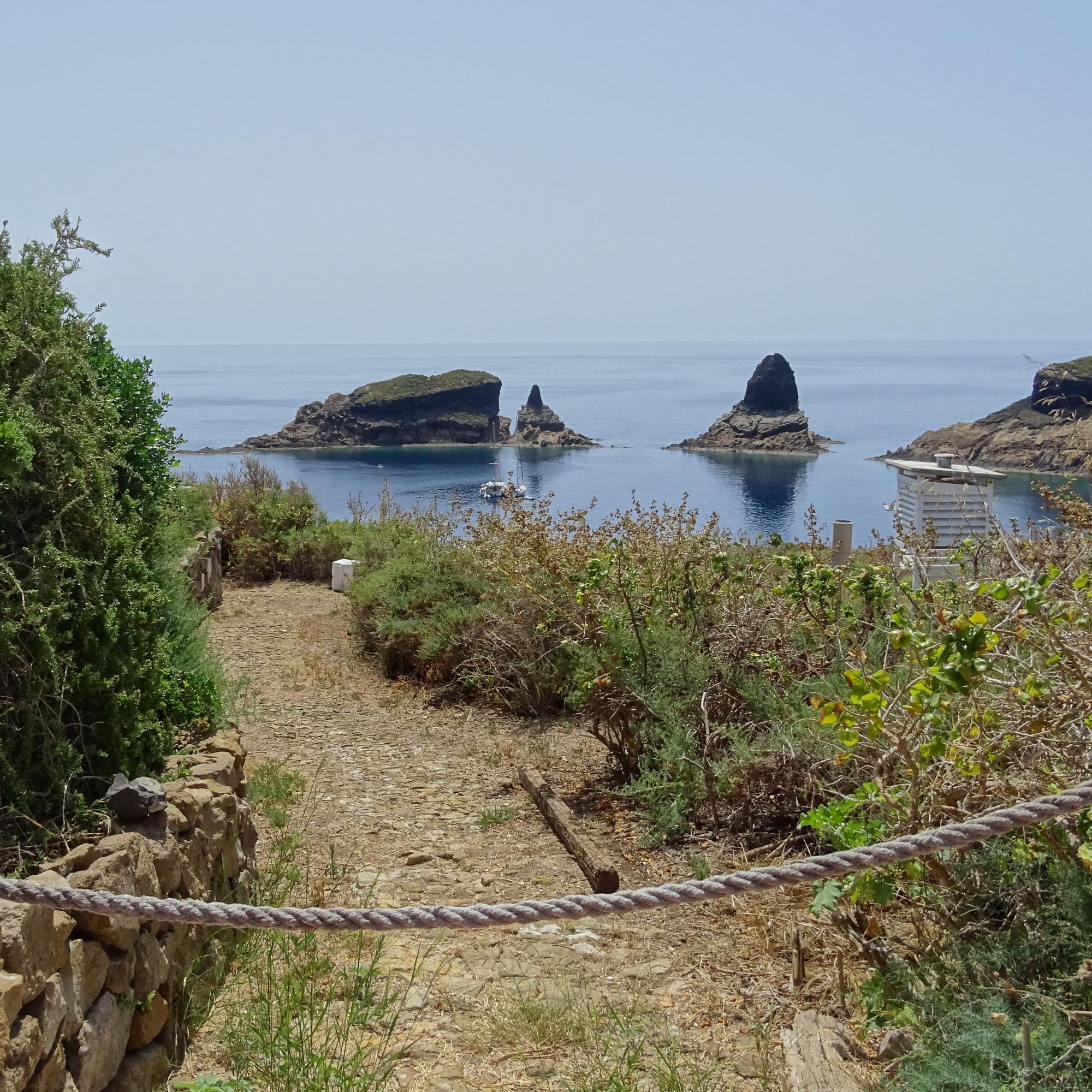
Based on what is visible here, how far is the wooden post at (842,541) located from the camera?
352 inches

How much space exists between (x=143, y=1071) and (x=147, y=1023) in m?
0.13

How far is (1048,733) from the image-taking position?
295 centimetres

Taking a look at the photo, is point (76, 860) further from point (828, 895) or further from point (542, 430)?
point (542, 430)

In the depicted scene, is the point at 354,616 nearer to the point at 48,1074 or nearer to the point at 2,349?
the point at 2,349

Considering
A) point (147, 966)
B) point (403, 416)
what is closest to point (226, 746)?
point (147, 966)

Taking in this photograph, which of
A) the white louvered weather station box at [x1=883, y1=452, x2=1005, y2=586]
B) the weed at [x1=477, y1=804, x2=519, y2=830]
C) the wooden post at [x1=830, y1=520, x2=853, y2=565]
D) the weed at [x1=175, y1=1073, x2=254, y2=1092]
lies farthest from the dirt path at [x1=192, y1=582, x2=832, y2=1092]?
the white louvered weather station box at [x1=883, y1=452, x2=1005, y2=586]

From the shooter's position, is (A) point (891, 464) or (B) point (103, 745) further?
(A) point (891, 464)

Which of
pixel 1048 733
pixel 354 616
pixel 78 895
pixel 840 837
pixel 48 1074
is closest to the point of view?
pixel 78 895

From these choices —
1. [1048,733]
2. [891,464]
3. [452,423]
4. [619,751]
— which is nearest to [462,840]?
[619,751]

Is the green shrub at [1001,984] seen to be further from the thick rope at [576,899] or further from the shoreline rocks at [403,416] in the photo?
the shoreline rocks at [403,416]

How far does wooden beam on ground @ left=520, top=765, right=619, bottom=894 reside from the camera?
448cm

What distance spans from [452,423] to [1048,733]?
90095 millimetres

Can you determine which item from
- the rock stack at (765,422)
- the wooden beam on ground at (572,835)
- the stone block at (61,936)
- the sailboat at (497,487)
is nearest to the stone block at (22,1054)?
the stone block at (61,936)

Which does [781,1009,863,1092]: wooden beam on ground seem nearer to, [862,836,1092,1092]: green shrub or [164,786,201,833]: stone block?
[862,836,1092,1092]: green shrub
